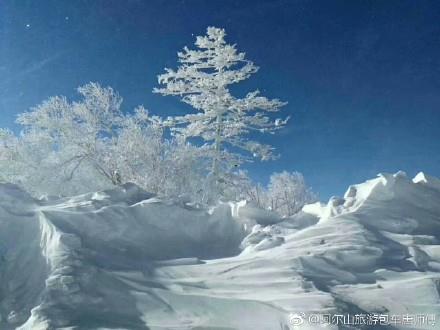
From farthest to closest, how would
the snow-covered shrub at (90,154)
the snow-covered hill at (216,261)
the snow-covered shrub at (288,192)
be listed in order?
the snow-covered shrub at (288,192) → the snow-covered shrub at (90,154) → the snow-covered hill at (216,261)

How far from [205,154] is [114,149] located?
4034 millimetres

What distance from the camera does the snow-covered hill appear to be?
13.7 ft

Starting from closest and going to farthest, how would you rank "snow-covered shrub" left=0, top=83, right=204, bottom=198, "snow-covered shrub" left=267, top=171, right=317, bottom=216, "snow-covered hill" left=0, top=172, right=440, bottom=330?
"snow-covered hill" left=0, top=172, right=440, bottom=330 → "snow-covered shrub" left=0, top=83, right=204, bottom=198 → "snow-covered shrub" left=267, top=171, right=317, bottom=216

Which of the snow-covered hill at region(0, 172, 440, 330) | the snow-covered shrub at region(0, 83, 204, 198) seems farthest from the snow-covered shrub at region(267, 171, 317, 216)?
the snow-covered hill at region(0, 172, 440, 330)

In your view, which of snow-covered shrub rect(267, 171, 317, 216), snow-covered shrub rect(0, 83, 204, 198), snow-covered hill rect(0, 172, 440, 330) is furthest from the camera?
snow-covered shrub rect(267, 171, 317, 216)

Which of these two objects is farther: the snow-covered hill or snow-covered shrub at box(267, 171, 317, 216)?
snow-covered shrub at box(267, 171, 317, 216)

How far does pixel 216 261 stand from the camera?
18.6 ft

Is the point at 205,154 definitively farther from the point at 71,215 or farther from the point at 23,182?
the point at 71,215

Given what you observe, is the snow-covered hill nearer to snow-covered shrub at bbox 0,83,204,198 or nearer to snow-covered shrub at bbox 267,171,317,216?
snow-covered shrub at bbox 0,83,204,198

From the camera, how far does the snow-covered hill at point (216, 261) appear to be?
4176 millimetres

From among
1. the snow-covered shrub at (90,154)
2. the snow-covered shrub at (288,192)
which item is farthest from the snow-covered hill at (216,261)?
the snow-covered shrub at (288,192)

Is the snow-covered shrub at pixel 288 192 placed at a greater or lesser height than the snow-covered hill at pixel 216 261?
greater

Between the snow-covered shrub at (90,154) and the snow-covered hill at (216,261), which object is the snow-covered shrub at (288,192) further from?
the snow-covered hill at (216,261)

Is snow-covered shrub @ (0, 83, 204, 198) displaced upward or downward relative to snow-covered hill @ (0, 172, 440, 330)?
upward
